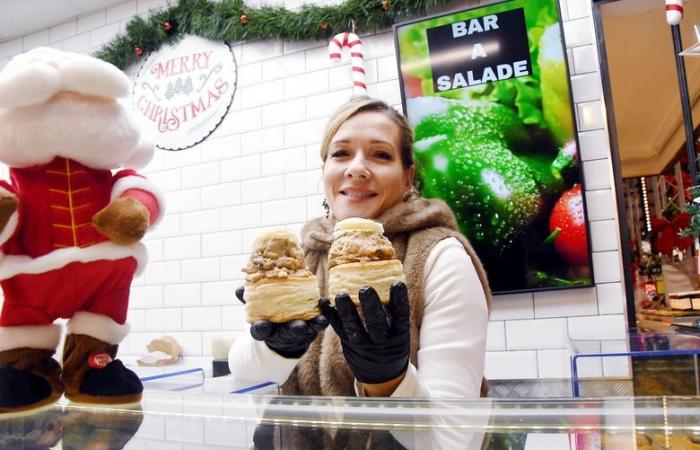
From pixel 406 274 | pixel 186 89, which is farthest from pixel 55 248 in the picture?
pixel 186 89

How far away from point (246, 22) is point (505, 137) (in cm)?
142

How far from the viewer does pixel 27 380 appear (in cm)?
68

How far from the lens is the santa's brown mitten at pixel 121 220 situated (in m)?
0.68

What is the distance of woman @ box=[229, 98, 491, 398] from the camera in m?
1.05

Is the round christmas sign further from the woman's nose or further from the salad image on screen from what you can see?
the woman's nose

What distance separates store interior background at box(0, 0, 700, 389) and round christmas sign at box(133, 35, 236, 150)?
66 mm

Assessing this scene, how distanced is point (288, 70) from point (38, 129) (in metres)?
2.11

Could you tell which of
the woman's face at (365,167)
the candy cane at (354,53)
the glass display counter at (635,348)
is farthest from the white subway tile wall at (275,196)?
the woman's face at (365,167)

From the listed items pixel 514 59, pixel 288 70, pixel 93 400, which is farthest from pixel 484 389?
pixel 288 70

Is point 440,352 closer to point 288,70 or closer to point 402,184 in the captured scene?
point 402,184

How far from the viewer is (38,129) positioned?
2.22 ft

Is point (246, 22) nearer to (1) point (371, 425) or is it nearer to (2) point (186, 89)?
(2) point (186, 89)

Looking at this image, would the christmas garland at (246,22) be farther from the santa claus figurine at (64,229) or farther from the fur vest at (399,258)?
the santa claus figurine at (64,229)

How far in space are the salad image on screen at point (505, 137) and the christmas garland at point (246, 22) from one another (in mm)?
139
